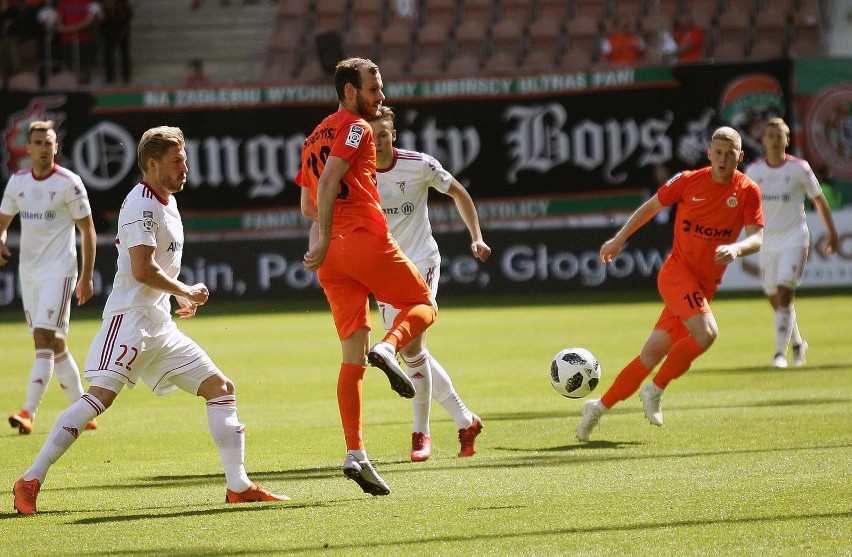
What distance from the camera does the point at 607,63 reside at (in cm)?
2384

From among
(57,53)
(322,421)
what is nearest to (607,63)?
(57,53)

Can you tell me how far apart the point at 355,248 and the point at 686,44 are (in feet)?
60.1

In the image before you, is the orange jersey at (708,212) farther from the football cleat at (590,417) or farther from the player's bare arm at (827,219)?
the player's bare arm at (827,219)

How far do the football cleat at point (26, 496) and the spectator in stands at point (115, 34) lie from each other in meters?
20.3

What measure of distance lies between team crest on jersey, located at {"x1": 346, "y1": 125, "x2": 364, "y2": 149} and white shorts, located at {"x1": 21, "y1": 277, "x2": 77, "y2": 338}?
4755 millimetres

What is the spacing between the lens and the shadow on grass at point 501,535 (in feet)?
18.6

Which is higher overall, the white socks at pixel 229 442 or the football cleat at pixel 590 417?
the white socks at pixel 229 442

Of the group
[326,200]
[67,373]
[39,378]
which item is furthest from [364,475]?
[67,373]

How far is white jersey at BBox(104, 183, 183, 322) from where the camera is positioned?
6629 mm

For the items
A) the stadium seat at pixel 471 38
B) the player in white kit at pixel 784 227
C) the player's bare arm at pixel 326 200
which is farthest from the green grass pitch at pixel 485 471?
the stadium seat at pixel 471 38

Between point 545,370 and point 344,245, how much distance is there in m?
7.02

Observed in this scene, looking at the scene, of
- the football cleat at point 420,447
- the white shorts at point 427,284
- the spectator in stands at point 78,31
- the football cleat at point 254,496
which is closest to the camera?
the football cleat at point 254,496

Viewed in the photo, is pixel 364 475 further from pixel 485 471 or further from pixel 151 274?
pixel 151 274

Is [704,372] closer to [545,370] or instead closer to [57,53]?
[545,370]
